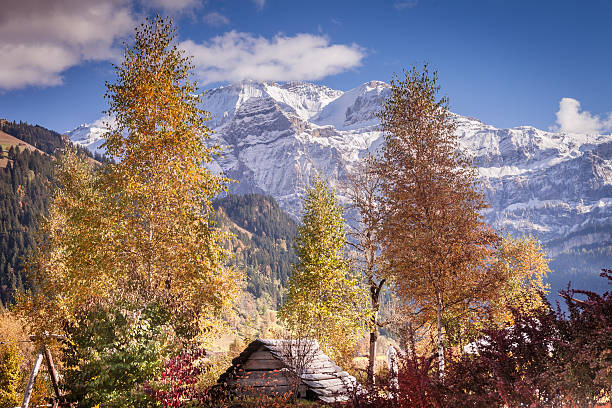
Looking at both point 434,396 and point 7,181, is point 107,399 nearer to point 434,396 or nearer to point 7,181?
point 434,396

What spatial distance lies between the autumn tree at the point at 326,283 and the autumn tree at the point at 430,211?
7446 mm

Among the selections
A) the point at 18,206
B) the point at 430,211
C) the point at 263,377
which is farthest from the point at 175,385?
the point at 18,206

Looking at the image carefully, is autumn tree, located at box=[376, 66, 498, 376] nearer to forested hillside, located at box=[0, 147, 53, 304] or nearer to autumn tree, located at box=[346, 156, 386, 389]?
autumn tree, located at box=[346, 156, 386, 389]

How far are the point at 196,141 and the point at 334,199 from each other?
518 inches

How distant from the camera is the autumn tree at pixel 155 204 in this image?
13.0 meters

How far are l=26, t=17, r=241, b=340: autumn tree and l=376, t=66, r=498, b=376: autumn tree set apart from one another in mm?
6545

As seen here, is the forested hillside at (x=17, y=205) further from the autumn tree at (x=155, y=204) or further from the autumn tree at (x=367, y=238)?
the autumn tree at (x=155, y=204)

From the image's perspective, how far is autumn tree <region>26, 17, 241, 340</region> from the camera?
42.5 ft

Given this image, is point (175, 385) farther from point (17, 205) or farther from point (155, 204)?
point (17, 205)

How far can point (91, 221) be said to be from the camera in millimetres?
13180

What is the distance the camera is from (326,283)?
23000 millimetres

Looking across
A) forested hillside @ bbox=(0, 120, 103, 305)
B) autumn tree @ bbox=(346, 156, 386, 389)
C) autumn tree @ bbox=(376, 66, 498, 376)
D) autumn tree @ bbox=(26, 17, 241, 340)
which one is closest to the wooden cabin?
autumn tree @ bbox=(26, 17, 241, 340)

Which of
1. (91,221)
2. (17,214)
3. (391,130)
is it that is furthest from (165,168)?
(17,214)

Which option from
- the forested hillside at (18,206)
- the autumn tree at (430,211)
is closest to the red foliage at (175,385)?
the autumn tree at (430,211)
